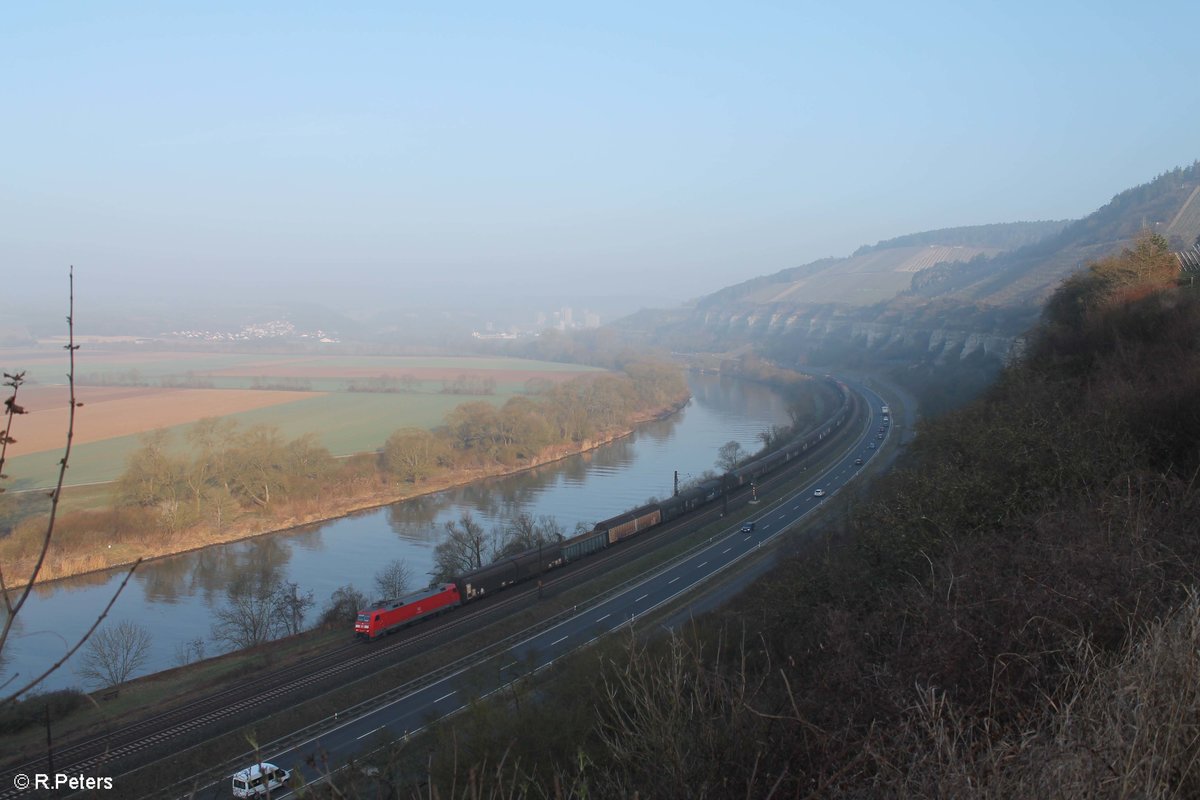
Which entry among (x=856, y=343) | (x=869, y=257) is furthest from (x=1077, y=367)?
(x=869, y=257)

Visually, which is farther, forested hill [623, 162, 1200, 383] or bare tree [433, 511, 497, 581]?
forested hill [623, 162, 1200, 383]

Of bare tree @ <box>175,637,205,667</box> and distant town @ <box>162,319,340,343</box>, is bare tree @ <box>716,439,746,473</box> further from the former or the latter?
distant town @ <box>162,319,340,343</box>

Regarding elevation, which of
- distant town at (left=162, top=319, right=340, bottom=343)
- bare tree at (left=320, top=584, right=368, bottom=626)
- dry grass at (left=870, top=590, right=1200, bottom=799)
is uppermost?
distant town at (left=162, top=319, right=340, bottom=343)

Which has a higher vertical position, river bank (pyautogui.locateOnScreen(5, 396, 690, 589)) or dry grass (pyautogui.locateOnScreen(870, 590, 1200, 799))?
dry grass (pyautogui.locateOnScreen(870, 590, 1200, 799))

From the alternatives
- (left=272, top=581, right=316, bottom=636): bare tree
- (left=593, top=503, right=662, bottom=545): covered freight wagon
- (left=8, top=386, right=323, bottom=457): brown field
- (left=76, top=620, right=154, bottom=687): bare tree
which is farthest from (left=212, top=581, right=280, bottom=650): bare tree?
(left=8, top=386, right=323, bottom=457): brown field

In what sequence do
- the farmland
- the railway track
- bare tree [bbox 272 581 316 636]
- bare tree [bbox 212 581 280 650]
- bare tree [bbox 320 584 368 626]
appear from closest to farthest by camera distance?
the railway track, bare tree [bbox 212 581 280 650], bare tree [bbox 320 584 368 626], bare tree [bbox 272 581 316 636], the farmland

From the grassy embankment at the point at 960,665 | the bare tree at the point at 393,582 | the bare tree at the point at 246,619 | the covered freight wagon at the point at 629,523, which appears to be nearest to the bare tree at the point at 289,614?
the bare tree at the point at 246,619

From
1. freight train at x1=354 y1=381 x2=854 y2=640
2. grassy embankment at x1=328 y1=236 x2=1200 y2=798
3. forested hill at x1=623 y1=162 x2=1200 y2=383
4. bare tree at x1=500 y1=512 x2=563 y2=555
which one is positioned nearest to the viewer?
grassy embankment at x1=328 y1=236 x2=1200 y2=798
